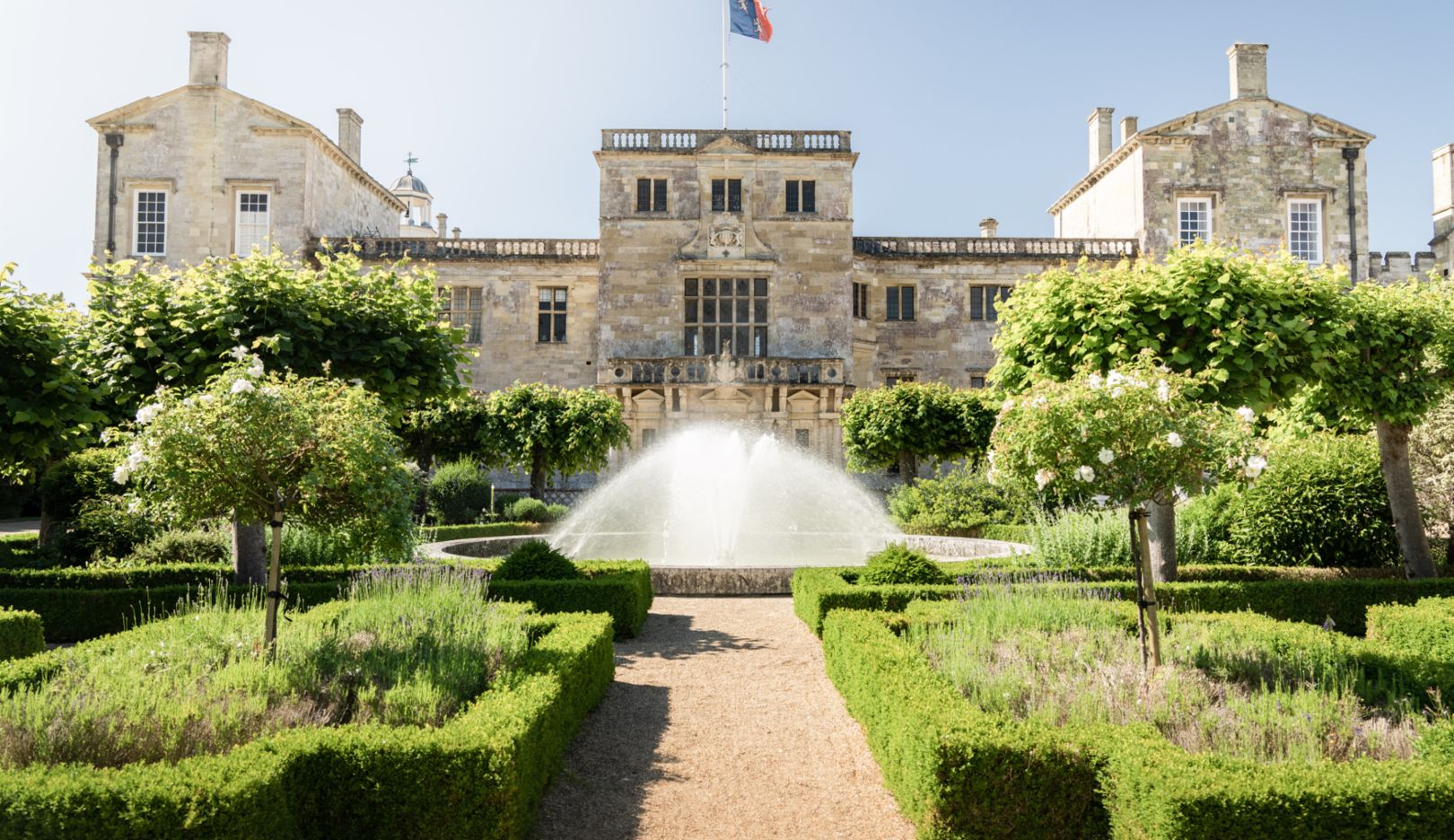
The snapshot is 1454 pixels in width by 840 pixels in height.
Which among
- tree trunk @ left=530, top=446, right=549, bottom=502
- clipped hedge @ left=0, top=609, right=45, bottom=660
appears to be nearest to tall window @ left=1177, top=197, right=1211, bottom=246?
tree trunk @ left=530, top=446, right=549, bottom=502

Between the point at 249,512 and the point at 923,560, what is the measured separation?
7278mm

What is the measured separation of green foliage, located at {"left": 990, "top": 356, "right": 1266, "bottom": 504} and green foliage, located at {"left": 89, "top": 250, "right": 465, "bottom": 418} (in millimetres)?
6866

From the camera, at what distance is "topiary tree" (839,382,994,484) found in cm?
2597

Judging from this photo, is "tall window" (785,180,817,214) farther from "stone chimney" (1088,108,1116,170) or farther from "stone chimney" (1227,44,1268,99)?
"stone chimney" (1227,44,1268,99)

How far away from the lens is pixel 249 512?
25.1ft

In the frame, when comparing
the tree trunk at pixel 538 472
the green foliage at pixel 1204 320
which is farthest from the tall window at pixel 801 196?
the green foliage at pixel 1204 320

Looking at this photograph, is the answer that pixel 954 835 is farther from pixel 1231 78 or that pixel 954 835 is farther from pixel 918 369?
pixel 1231 78

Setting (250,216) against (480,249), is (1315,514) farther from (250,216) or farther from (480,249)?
(250,216)

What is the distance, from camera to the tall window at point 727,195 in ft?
101

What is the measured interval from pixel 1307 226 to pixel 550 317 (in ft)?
79.2

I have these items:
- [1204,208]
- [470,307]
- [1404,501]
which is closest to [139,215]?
[470,307]

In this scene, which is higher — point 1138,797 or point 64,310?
point 64,310

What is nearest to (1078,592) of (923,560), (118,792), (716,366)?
(923,560)

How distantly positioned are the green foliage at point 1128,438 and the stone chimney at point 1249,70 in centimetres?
2840
